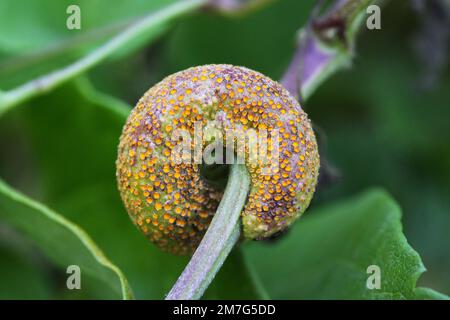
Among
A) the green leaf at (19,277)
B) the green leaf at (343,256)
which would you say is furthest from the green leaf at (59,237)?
the green leaf at (343,256)

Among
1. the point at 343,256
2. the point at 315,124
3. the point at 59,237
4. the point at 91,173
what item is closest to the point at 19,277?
the point at 91,173

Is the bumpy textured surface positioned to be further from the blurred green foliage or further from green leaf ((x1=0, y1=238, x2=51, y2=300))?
green leaf ((x1=0, y1=238, x2=51, y2=300))

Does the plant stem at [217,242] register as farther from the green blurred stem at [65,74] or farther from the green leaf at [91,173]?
the green blurred stem at [65,74]

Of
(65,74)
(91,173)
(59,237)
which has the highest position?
(65,74)

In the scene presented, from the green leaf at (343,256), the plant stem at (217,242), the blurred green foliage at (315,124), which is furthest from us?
the blurred green foliage at (315,124)

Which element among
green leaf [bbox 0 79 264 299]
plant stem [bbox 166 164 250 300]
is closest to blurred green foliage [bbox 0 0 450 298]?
green leaf [bbox 0 79 264 299]

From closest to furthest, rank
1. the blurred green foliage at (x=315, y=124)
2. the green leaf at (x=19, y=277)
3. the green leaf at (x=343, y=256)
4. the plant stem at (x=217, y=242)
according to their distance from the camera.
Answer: the plant stem at (x=217, y=242)
the green leaf at (x=343, y=256)
the blurred green foliage at (x=315, y=124)
the green leaf at (x=19, y=277)

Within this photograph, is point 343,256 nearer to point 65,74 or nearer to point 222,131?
point 222,131
